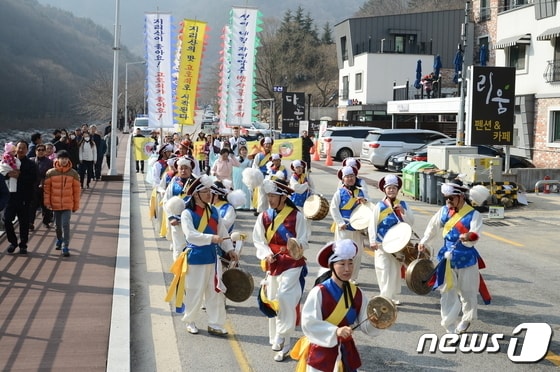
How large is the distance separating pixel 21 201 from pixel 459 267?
754 cm

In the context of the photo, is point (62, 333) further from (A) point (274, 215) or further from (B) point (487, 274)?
(B) point (487, 274)

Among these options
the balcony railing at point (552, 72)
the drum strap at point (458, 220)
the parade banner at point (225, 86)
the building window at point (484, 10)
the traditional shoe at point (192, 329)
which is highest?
the building window at point (484, 10)

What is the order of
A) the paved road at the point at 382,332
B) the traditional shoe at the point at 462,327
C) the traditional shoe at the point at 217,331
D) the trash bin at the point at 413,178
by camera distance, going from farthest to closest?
the trash bin at the point at 413,178
the traditional shoe at the point at 462,327
the traditional shoe at the point at 217,331
the paved road at the point at 382,332

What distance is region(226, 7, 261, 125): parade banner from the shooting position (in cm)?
2231

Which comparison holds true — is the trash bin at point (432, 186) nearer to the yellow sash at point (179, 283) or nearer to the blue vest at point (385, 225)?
the blue vest at point (385, 225)

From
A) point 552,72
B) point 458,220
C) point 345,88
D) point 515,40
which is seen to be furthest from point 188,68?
point 345,88

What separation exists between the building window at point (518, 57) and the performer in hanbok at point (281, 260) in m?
26.1

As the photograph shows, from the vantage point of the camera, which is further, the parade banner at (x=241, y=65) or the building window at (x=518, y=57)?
the building window at (x=518, y=57)

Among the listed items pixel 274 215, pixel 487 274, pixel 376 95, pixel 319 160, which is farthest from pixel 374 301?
pixel 376 95

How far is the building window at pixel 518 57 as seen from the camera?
30.6 meters

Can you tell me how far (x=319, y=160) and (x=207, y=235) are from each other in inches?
1094

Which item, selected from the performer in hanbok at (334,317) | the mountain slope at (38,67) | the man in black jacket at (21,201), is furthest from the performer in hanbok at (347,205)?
the mountain slope at (38,67)

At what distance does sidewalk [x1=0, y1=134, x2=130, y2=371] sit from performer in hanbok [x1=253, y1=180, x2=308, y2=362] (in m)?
1.58

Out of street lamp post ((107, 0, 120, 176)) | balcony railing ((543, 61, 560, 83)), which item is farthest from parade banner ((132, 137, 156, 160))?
balcony railing ((543, 61, 560, 83))
